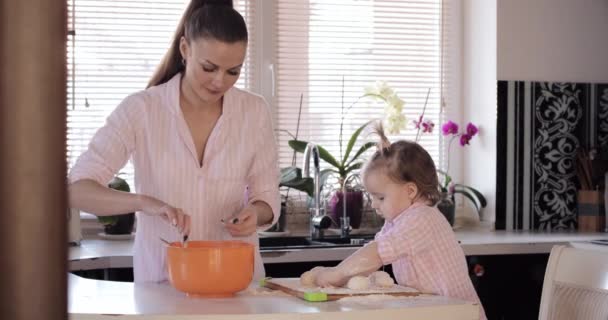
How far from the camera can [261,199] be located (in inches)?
85.8

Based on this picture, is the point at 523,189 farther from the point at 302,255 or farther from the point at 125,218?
the point at 125,218

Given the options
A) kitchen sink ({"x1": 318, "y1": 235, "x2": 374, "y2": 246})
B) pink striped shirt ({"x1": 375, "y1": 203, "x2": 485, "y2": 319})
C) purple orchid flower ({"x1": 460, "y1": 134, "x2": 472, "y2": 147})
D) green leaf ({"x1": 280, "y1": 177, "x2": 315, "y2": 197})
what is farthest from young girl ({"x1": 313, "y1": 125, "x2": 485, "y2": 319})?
purple orchid flower ({"x1": 460, "y1": 134, "x2": 472, "y2": 147})

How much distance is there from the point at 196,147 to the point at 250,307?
66cm

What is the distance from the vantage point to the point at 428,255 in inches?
76.8

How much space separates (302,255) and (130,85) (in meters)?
1.09

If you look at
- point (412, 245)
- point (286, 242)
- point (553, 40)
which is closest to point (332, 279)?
point (412, 245)

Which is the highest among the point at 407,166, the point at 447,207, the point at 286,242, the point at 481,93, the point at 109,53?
the point at 109,53

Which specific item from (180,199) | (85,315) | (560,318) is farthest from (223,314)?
(560,318)

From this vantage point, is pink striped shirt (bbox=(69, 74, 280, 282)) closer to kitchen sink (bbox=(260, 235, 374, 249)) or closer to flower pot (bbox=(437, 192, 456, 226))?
kitchen sink (bbox=(260, 235, 374, 249))

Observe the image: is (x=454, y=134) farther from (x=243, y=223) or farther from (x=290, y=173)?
(x=243, y=223)

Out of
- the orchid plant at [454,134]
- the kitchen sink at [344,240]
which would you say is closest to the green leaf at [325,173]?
the kitchen sink at [344,240]

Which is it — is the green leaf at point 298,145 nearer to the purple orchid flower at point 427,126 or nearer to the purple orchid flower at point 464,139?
the purple orchid flower at point 427,126

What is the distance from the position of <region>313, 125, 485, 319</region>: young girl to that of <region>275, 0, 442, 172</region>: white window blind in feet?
5.15

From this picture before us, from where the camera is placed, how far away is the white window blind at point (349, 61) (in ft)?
12.0
